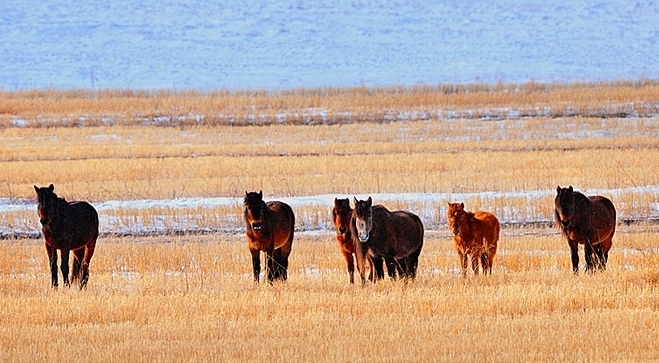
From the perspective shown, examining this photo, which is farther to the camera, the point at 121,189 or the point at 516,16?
the point at 516,16

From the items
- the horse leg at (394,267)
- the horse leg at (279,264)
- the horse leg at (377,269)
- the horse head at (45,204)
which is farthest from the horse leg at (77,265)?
the horse leg at (394,267)

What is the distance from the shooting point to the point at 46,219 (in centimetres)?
1412

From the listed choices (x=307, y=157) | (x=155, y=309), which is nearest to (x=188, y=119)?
(x=307, y=157)

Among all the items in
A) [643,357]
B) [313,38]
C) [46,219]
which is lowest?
[643,357]

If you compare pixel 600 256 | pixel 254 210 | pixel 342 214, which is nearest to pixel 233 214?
pixel 254 210

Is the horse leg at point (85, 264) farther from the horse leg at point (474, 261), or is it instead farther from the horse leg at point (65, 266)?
the horse leg at point (474, 261)

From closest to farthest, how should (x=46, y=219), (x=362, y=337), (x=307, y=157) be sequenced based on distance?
(x=362, y=337)
(x=46, y=219)
(x=307, y=157)

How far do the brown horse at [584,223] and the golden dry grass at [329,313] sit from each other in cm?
27

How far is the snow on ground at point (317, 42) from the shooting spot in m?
67.4

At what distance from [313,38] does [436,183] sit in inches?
1921

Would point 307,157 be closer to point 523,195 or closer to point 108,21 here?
point 523,195

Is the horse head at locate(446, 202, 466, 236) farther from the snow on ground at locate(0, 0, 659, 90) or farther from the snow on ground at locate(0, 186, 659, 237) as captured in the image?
the snow on ground at locate(0, 0, 659, 90)

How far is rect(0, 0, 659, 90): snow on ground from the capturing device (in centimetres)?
6744

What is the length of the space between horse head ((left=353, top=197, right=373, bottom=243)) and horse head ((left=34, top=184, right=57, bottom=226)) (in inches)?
145
